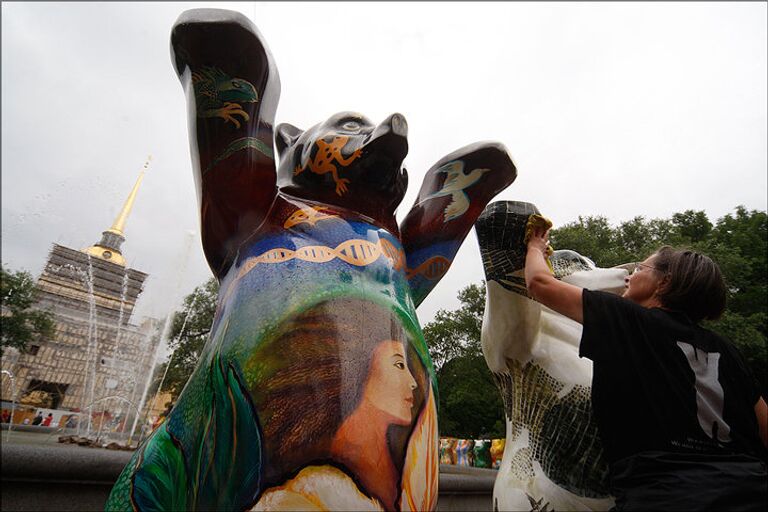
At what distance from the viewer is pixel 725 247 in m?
14.0

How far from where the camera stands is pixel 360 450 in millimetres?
1169

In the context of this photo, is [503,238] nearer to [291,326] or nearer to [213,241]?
[291,326]

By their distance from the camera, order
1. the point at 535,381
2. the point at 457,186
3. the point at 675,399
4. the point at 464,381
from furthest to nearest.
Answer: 1. the point at 464,381
2. the point at 457,186
3. the point at 535,381
4. the point at 675,399

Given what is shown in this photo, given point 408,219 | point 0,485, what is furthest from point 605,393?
point 0,485

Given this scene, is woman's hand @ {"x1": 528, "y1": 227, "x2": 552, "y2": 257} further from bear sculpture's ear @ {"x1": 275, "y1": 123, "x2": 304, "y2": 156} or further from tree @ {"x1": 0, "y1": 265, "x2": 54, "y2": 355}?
tree @ {"x1": 0, "y1": 265, "x2": 54, "y2": 355}

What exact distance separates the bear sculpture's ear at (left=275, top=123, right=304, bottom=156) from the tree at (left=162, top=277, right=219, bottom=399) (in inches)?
679

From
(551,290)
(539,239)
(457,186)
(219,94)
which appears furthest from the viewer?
(457,186)

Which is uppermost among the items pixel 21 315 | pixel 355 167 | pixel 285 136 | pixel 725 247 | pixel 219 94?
pixel 725 247

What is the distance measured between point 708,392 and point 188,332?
20062 millimetres

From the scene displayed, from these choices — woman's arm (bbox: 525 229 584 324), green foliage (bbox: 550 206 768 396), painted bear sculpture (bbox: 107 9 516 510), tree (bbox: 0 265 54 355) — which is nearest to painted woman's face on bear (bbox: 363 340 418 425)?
painted bear sculpture (bbox: 107 9 516 510)

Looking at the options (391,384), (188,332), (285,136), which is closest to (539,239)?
(391,384)

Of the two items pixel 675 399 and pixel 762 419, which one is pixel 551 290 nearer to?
pixel 675 399

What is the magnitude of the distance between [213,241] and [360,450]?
90cm

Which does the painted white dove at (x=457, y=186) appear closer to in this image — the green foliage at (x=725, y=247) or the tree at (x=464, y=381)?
the green foliage at (x=725, y=247)
